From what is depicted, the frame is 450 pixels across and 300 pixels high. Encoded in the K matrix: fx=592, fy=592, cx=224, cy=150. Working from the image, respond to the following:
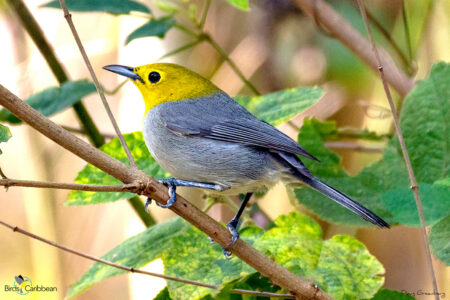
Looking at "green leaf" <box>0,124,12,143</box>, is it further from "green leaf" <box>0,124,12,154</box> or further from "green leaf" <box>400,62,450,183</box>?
"green leaf" <box>400,62,450,183</box>

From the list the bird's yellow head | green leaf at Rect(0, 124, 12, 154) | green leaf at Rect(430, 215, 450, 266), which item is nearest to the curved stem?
the bird's yellow head

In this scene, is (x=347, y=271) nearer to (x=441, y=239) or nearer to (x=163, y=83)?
(x=441, y=239)

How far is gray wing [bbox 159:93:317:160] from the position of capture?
245 centimetres

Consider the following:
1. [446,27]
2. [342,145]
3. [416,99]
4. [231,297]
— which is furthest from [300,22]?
[231,297]

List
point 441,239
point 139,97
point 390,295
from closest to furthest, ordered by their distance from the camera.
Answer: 1. point 441,239
2. point 390,295
3. point 139,97

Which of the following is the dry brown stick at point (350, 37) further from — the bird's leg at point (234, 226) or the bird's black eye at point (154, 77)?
the bird's leg at point (234, 226)

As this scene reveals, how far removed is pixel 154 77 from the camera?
9.29ft

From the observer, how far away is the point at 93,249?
4574mm

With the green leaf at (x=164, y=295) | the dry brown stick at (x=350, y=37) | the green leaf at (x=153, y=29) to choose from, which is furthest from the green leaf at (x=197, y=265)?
the dry brown stick at (x=350, y=37)

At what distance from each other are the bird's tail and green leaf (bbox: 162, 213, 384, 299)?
0.11 meters

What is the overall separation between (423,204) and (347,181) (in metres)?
0.49

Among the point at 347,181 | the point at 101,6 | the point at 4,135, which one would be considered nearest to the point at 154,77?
the point at 101,6

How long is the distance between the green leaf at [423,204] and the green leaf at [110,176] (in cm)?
91

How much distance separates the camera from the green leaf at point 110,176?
2207mm
